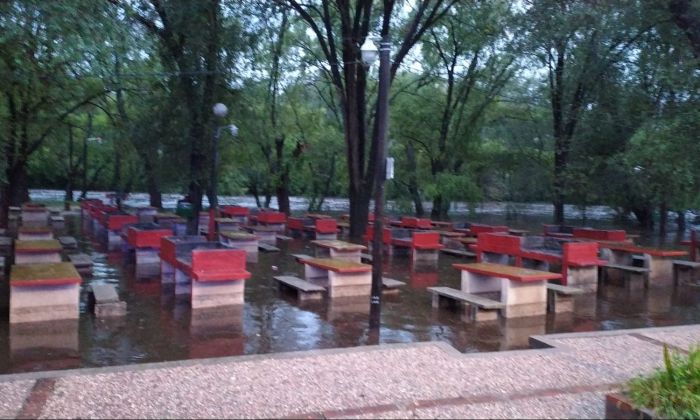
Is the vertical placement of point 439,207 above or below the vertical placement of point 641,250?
above

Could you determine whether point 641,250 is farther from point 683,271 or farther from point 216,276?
point 216,276

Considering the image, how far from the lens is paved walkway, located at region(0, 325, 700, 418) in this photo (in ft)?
17.3

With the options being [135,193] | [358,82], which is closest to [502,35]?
[358,82]

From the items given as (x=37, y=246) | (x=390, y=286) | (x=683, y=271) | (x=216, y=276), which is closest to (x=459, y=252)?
(x=683, y=271)

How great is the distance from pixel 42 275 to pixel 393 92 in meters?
23.0

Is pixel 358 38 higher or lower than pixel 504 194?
higher

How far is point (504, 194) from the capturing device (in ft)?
106

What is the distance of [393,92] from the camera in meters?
30.4

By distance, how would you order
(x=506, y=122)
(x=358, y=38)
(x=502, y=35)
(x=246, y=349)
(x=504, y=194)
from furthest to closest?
(x=504, y=194) → (x=506, y=122) → (x=502, y=35) → (x=358, y=38) → (x=246, y=349)

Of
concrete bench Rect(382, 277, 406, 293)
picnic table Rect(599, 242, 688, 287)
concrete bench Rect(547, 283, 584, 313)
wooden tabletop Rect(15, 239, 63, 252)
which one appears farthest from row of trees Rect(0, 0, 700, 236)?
concrete bench Rect(382, 277, 406, 293)

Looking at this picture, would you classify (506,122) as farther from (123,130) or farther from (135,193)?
(135,193)

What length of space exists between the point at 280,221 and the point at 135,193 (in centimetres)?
3571

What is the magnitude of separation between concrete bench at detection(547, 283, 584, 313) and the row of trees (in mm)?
4837

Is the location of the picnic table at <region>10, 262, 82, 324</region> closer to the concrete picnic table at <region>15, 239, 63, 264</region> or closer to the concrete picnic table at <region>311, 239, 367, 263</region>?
the concrete picnic table at <region>15, 239, 63, 264</region>
